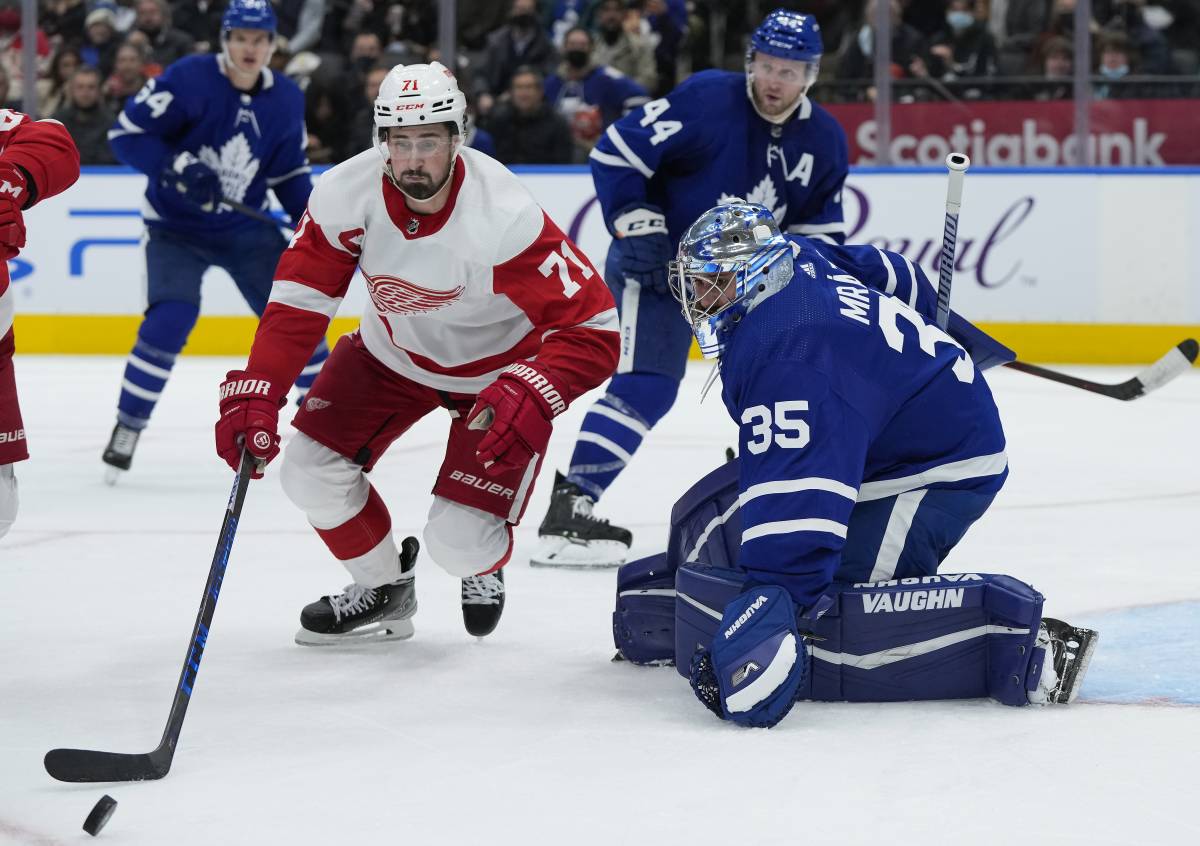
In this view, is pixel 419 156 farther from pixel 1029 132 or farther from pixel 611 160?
pixel 1029 132

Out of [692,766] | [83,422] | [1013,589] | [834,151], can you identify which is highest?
[834,151]

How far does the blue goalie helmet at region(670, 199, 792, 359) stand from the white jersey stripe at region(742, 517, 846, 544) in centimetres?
27

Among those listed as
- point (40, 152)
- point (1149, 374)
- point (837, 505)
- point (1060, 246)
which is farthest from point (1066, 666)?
point (1060, 246)

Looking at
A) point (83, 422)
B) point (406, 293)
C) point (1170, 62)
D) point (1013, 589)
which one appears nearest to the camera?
point (1013, 589)

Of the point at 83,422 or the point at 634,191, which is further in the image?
the point at 83,422

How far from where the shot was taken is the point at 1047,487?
4605 millimetres

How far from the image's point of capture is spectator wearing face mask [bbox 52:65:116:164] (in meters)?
7.68

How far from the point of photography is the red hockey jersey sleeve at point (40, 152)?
276 centimetres

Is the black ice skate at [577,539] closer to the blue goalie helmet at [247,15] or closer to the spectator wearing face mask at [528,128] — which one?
the blue goalie helmet at [247,15]

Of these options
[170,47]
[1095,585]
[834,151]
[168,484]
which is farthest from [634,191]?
[170,47]

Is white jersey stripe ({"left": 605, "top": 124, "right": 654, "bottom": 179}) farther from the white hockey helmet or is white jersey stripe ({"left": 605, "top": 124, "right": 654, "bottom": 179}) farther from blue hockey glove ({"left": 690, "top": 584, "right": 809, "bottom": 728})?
blue hockey glove ({"left": 690, "top": 584, "right": 809, "bottom": 728})

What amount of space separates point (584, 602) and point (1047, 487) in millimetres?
1754

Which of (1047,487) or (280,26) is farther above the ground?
(280,26)

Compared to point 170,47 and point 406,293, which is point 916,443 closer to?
point 406,293
